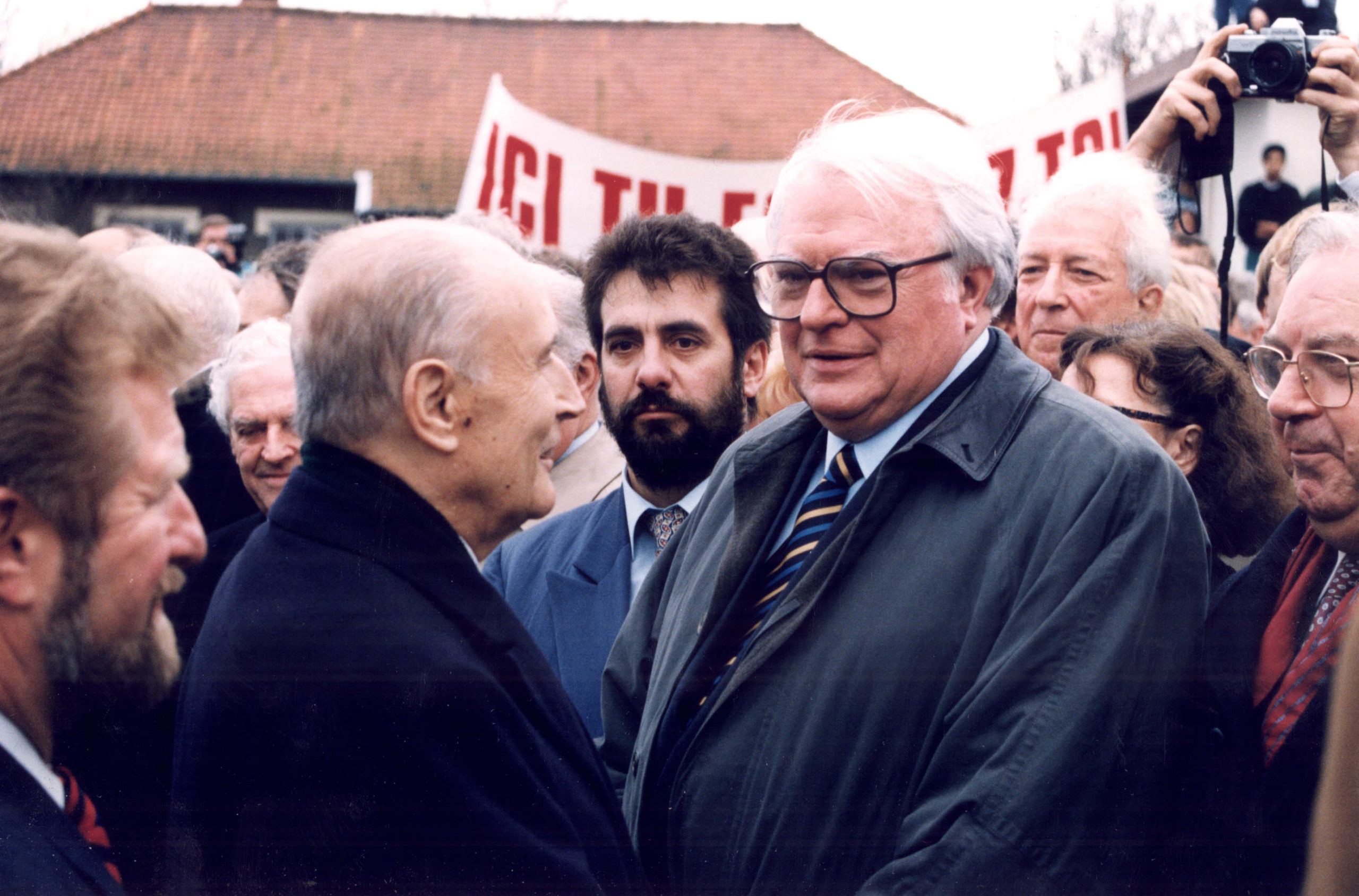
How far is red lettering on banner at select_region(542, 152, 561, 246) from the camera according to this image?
6395mm

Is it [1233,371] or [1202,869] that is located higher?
[1233,371]

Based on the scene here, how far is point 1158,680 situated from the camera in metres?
1.92

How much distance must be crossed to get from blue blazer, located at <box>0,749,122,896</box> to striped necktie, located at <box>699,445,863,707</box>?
107 centimetres

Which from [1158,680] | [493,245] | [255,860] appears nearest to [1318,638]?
[1158,680]

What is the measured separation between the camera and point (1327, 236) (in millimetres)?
2238

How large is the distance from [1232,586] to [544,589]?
5.10ft

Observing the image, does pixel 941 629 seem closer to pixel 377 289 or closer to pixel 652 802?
pixel 652 802

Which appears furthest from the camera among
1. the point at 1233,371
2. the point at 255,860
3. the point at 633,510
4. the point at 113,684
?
the point at 633,510

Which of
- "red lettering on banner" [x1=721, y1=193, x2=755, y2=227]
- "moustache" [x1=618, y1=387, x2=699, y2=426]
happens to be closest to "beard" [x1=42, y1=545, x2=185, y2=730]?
"moustache" [x1=618, y1=387, x2=699, y2=426]

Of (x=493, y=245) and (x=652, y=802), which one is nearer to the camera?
(x=493, y=245)

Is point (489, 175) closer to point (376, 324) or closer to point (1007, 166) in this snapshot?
point (1007, 166)

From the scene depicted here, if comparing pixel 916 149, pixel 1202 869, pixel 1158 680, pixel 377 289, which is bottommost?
pixel 1202 869

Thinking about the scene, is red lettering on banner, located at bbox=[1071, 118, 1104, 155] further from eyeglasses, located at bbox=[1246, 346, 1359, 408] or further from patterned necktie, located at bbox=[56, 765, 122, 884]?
patterned necktie, located at bbox=[56, 765, 122, 884]

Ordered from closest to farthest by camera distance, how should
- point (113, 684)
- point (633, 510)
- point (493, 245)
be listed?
point (113, 684) < point (493, 245) < point (633, 510)
